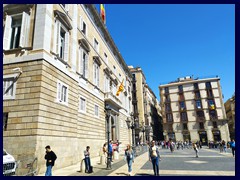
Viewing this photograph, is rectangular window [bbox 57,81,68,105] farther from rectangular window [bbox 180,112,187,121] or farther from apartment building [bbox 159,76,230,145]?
rectangular window [bbox 180,112,187,121]

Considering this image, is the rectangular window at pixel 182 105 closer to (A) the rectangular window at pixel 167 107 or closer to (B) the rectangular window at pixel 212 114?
(A) the rectangular window at pixel 167 107

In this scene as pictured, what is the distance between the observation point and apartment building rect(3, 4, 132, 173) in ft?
37.2

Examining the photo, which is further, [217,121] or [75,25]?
[217,121]

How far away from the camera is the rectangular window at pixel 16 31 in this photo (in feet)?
43.1

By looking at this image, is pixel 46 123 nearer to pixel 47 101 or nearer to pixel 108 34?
pixel 47 101

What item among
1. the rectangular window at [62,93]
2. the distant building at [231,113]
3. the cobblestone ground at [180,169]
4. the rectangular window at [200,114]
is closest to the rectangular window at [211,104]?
the rectangular window at [200,114]

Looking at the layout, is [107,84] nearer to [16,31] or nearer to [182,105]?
[16,31]

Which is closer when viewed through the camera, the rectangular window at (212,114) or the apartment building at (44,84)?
the apartment building at (44,84)

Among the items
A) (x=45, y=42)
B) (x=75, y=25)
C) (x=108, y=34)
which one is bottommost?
(x=45, y=42)

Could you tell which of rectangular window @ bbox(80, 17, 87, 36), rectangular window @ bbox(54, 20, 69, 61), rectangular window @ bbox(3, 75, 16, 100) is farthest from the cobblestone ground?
rectangular window @ bbox(80, 17, 87, 36)

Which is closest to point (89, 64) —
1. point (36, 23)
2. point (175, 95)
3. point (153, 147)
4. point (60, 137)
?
point (36, 23)

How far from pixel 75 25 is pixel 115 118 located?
15138 mm

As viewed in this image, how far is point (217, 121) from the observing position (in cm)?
5475

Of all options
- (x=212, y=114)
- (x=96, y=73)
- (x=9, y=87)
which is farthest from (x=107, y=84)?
(x=212, y=114)
